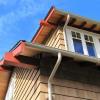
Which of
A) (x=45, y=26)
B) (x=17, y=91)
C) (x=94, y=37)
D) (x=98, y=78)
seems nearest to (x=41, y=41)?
(x=45, y=26)

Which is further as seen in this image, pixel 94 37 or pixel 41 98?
pixel 94 37

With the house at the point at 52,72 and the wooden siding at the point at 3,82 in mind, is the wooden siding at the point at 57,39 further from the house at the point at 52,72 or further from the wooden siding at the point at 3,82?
the wooden siding at the point at 3,82

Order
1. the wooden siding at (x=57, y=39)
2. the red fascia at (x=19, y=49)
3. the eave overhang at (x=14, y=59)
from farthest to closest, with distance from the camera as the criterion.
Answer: the wooden siding at (x=57, y=39) < the eave overhang at (x=14, y=59) < the red fascia at (x=19, y=49)


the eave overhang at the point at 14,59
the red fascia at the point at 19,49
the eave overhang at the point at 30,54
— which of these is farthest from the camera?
the eave overhang at the point at 14,59

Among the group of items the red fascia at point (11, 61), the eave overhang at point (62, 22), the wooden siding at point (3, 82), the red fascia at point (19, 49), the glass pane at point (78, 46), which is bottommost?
the red fascia at point (11, 61)

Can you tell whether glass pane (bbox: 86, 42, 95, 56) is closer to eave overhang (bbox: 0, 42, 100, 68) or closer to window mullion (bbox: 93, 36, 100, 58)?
window mullion (bbox: 93, 36, 100, 58)

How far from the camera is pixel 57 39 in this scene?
10695 millimetres

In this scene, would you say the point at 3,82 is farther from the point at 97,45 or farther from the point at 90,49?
the point at 97,45

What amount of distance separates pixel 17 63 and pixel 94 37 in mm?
4506

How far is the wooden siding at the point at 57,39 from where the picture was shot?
34.1 feet

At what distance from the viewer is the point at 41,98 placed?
23.6 feet

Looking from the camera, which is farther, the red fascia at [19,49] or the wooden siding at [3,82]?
the wooden siding at [3,82]

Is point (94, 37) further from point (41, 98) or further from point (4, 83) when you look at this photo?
point (41, 98)

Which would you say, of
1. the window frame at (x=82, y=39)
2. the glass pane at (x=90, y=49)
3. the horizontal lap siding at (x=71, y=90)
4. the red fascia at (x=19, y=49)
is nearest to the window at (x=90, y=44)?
the glass pane at (x=90, y=49)
